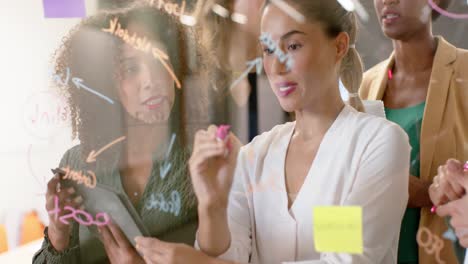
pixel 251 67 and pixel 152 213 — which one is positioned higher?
pixel 251 67

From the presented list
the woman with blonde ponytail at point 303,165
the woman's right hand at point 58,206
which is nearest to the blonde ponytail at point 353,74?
the woman with blonde ponytail at point 303,165

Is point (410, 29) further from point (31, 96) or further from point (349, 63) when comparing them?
point (31, 96)

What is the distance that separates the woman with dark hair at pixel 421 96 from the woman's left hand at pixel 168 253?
0.29m

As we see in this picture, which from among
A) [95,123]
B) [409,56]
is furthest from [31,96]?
[409,56]

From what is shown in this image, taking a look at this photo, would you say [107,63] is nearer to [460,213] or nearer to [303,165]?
[303,165]

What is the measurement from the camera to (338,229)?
28.7 inches

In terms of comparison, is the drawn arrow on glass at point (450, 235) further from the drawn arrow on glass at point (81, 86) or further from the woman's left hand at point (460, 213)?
the drawn arrow on glass at point (81, 86)

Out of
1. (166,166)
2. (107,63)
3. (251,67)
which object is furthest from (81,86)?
(251,67)

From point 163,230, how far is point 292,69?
33cm

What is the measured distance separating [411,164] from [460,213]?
9cm

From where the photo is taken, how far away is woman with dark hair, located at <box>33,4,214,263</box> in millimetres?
828

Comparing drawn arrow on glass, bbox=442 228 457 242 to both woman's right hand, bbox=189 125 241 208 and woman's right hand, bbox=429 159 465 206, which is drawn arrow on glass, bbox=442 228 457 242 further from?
woman's right hand, bbox=189 125 241 208

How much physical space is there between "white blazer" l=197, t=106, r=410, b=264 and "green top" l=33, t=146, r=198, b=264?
0.26 feet

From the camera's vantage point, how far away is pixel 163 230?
2.77ft
